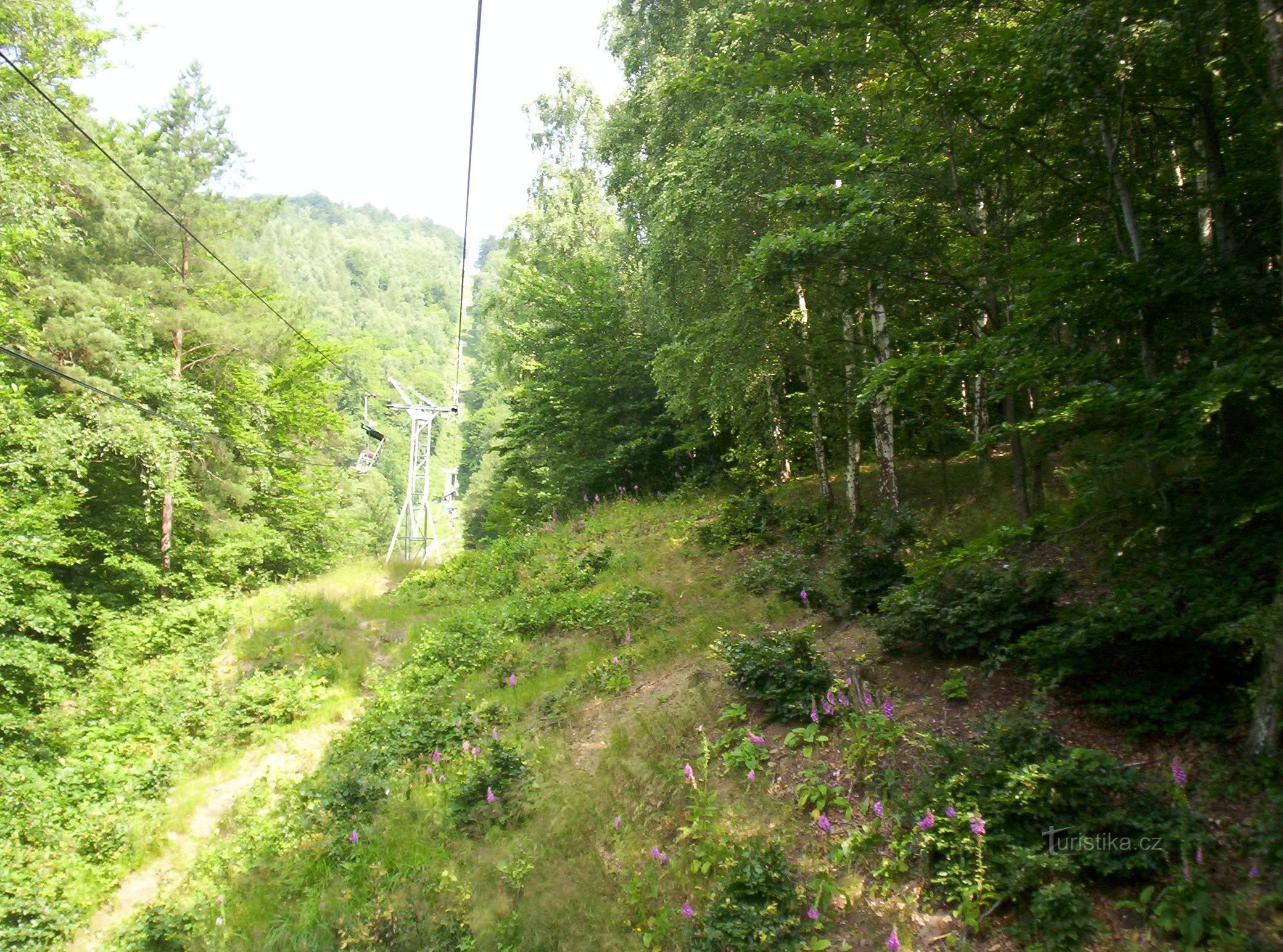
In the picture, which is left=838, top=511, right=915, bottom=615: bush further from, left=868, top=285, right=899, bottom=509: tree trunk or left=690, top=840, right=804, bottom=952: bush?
left=690, top=840, right=804, bottom=952: bush

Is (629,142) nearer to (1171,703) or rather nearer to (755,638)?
(755,638)

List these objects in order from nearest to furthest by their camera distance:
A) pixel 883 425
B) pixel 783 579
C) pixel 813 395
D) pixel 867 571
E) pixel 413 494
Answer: pixel 867 571, pixel 783 579, pixel 883 425, pixel 813 395, pixel 413 494

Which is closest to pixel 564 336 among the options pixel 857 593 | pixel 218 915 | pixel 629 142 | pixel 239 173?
pixel 629 142

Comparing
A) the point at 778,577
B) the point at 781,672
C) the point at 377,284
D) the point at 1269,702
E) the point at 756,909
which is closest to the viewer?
the point at 1269,702

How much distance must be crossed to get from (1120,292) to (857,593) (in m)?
3.52

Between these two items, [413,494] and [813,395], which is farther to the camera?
[413,494]

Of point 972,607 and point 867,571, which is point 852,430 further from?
point 972,607

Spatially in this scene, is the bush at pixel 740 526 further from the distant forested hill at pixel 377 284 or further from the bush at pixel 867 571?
the distant forested hill at pixel 377 284

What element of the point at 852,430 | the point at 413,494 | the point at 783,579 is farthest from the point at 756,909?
the point at 413,494

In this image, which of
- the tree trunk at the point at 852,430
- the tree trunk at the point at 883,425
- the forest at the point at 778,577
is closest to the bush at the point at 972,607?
the forest at the point at 778,577

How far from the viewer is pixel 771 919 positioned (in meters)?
3.79

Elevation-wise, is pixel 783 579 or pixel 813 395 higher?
pixel 813 395

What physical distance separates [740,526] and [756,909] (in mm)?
7501

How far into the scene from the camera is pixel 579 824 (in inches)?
209
